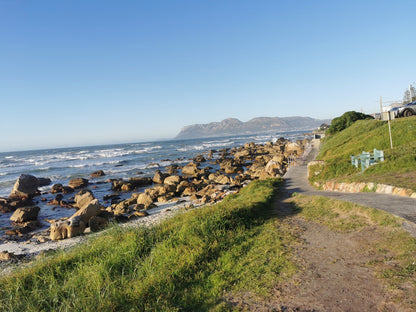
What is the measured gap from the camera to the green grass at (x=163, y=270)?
4106 mm

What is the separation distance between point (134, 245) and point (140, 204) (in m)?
10.6

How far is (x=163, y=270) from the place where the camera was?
484 cm

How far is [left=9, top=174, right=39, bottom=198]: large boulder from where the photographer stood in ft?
77.7

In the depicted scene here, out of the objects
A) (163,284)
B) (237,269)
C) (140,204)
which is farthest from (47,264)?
(140,204)

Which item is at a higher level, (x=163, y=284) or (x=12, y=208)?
(x=163, y=284)

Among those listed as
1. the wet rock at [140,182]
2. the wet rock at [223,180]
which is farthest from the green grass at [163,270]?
the wet rock at [140,182]

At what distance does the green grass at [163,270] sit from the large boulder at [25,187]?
21.2 metres

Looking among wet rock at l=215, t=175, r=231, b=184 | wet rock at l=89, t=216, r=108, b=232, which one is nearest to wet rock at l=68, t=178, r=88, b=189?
wet rock at l=215, t=175, r=231, b=184

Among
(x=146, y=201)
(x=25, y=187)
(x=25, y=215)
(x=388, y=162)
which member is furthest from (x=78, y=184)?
(x=388, y=162)

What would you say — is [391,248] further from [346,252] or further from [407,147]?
[407,147]

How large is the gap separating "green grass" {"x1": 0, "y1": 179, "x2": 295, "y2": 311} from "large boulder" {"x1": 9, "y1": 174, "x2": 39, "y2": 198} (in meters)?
21.2

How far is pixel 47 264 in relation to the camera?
6016 millimetres

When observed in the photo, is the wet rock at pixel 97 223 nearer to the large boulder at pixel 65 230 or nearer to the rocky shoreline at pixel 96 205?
the rocky shoreline at pixel 96 205

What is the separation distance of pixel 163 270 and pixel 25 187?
25.3m
